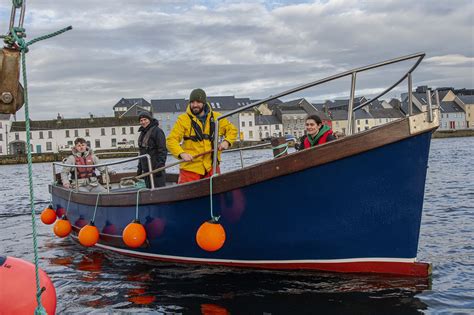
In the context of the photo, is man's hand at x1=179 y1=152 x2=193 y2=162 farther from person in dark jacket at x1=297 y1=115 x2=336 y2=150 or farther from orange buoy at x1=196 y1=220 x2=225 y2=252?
person in dark jacket at x1=297 y1=115 x2=336 y2=150

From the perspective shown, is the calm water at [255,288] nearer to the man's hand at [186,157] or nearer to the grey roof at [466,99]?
the man's hand at [186,157]

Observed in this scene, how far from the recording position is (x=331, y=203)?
5.24 meters

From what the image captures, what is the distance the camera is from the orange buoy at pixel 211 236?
542cm

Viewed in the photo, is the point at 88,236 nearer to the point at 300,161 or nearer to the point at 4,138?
the point at 300,161

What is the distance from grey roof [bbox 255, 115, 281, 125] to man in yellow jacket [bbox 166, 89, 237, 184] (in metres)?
84.7

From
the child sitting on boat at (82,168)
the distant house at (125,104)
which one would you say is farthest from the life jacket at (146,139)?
the distant house at (125,104)

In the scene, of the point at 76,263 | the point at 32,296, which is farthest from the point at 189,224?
the point at 76,263

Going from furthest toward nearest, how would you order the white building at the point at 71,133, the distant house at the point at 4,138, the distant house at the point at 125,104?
the distant house at the point at 125,104
the white building at the point at 71,133
the distant house at the point at 4,138

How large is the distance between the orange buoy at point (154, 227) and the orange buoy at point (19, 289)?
243 cm

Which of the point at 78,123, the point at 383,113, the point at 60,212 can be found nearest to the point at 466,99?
the point at 383,113

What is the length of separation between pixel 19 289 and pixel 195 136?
323 centimetres

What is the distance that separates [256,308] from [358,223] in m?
1.36

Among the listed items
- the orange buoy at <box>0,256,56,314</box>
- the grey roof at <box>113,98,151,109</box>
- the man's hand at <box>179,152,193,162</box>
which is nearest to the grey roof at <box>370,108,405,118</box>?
the grey roof at <box>113,98,151,109</box>

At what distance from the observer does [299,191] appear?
5.26 m
